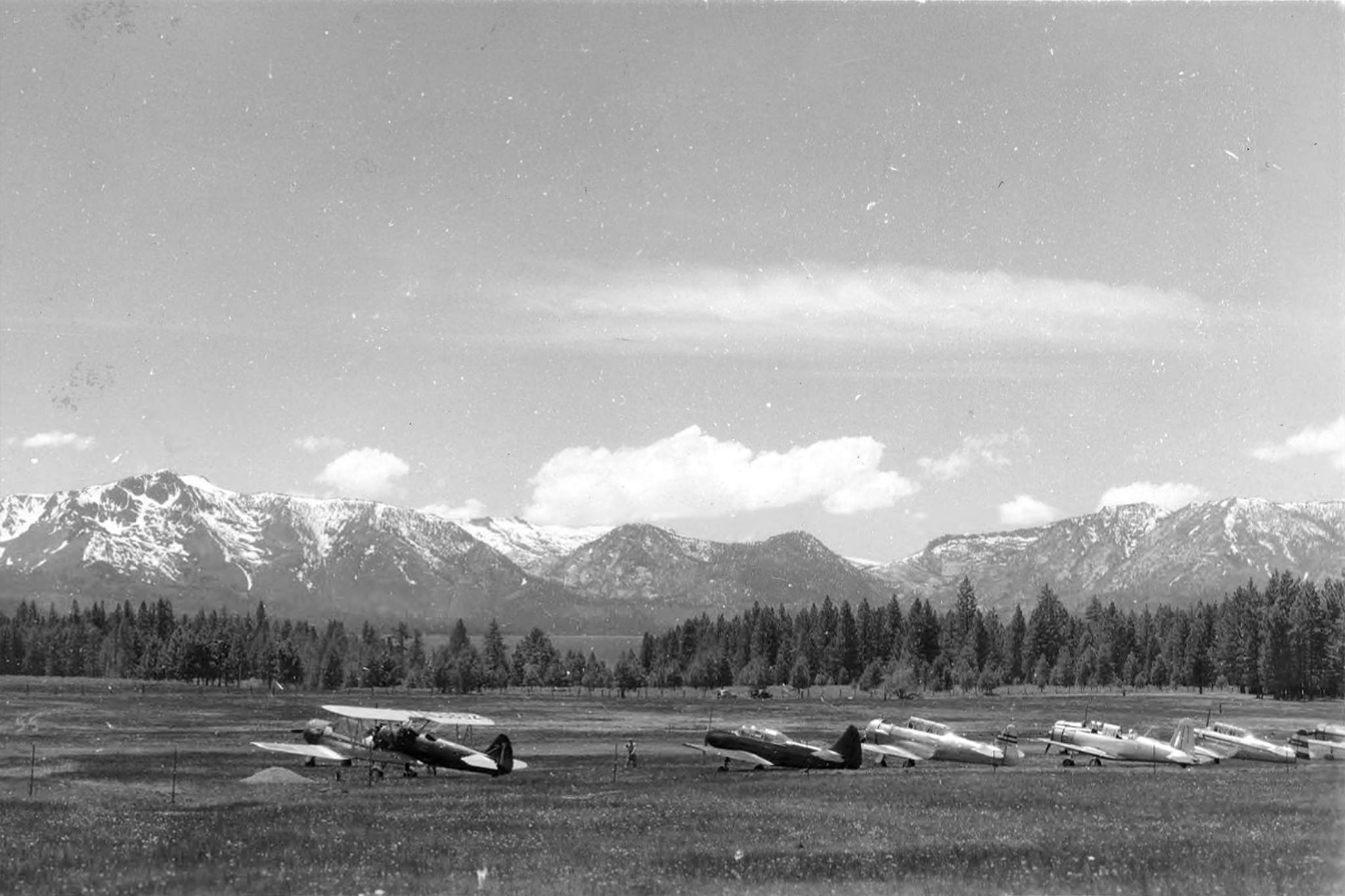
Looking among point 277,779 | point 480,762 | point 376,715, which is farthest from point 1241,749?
point 277,779

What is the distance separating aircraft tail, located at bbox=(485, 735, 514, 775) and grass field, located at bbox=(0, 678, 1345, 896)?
3.21 feet

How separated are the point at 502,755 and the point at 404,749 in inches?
157

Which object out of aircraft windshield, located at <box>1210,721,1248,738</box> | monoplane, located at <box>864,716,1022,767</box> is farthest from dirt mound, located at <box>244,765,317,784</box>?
aircraft windshield, located at <box>1210,721,1248,738</box>

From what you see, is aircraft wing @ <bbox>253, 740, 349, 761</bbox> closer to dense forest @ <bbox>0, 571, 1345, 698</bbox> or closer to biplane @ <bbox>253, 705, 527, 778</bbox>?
biplane @ <bbox>253, 705, 527, 778</bbox>

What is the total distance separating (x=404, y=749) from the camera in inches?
1844

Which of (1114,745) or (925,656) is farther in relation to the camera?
(925,656)

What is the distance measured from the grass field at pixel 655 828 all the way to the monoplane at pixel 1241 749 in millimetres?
789

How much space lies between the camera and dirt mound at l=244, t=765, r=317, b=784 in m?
43.5

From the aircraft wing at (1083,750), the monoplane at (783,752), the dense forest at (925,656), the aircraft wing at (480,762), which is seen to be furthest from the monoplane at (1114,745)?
the dense forest at (925,656)

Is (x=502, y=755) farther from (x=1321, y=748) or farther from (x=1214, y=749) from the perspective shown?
(x=1321, y=748)

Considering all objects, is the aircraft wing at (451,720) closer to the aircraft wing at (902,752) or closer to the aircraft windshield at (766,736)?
the aircraft windshield at (766,736)

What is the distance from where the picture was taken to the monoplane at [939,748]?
178 ft

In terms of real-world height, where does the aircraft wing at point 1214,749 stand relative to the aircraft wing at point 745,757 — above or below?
above

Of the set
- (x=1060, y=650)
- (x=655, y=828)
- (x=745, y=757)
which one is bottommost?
(x=1060, y=650)
